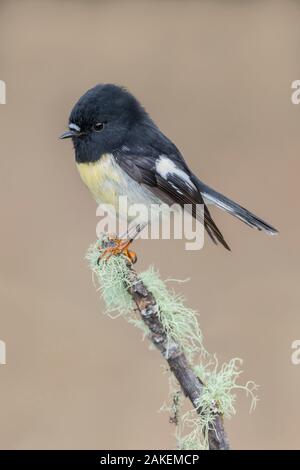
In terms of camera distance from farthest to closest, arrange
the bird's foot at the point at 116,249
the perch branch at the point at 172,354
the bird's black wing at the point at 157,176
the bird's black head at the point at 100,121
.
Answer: the bird's black wing at the point at 157,176
the bird's black head at the point at 100,121
the bird's foot at the point at 116,249
the perch branch at the point at 172,354

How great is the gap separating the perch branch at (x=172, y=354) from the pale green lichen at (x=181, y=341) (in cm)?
1

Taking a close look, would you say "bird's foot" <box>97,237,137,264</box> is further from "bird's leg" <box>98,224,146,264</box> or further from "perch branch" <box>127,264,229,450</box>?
"perch branch" <box>127,264,229,450</box>

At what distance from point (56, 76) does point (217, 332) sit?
5.70 feet

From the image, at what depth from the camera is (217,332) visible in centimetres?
383

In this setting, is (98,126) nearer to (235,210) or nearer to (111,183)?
(111,183)

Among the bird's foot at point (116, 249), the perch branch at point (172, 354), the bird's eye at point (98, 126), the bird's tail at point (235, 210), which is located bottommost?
the perch branch at point (172, 354)

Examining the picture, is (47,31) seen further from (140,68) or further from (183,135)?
(183,135)

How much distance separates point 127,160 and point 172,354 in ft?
3.09

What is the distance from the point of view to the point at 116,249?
1.98 meters

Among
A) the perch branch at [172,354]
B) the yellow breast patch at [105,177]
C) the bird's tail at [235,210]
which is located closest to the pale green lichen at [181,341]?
the perch branch at [172,354]

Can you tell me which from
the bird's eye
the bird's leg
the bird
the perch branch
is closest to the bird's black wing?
the bird

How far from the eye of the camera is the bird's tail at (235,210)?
238cm

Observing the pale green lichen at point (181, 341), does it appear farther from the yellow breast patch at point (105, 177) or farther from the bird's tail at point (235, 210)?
the bird's tail at point (235, 210)
